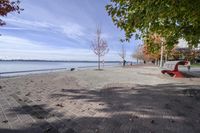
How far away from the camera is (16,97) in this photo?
8109 mm

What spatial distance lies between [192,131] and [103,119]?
7.12 feet

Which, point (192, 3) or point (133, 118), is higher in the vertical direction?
point (192, 3)

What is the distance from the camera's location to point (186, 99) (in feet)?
25.0

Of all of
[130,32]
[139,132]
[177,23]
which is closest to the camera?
[139,132]

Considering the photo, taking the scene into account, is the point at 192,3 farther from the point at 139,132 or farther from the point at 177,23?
the point at 139,132

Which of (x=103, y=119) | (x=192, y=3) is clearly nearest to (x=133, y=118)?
(x=103, y=119)

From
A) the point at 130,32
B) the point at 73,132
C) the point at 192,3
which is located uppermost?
the point at 192,3

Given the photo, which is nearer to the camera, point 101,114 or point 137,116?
point 137,116

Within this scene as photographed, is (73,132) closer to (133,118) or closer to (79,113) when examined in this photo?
(79,113)

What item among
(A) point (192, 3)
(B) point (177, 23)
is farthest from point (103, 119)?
(B) point (177, 23)

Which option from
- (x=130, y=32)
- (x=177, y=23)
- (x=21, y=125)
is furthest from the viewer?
(x=177, y=23)

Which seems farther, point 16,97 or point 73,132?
point 16,97

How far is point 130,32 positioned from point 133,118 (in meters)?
4.42

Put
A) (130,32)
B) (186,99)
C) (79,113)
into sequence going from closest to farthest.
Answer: (79,113), (186,99), (130,32)
